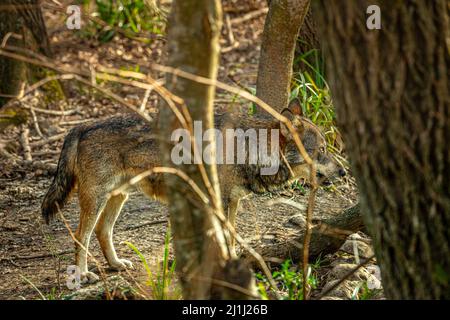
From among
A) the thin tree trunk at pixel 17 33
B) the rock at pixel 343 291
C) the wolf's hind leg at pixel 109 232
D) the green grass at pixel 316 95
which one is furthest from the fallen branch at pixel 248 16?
the rock at pixel 343 291

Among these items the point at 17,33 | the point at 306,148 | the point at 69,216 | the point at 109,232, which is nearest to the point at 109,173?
the point at 109,232

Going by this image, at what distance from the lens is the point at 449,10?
4.04 m

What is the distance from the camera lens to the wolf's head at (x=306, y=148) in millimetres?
7355

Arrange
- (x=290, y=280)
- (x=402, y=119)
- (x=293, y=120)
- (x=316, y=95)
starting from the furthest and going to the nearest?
(x=316, y=95) → (x=293, y=120) → (x=290, y=280) → (x=402, y=119)

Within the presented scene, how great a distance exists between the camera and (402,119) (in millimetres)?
4090

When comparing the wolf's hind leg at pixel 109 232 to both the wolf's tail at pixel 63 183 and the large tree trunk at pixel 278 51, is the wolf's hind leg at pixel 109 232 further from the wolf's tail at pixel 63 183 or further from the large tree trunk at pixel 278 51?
the large tree trunk at pixel 278 51

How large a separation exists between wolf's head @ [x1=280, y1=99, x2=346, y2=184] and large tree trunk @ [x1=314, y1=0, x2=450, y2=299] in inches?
120

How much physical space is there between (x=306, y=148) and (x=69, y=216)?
2.72 metres

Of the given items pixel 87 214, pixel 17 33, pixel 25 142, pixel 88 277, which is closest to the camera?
pixel 88 277

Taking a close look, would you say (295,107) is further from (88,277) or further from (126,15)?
(126,15)

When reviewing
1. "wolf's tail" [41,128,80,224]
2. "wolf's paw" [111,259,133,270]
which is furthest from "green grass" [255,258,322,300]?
"wolf's tail" [41,128,80,224]

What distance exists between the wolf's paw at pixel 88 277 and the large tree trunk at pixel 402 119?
3247mm

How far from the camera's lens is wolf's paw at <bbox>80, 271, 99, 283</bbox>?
22.0ft
